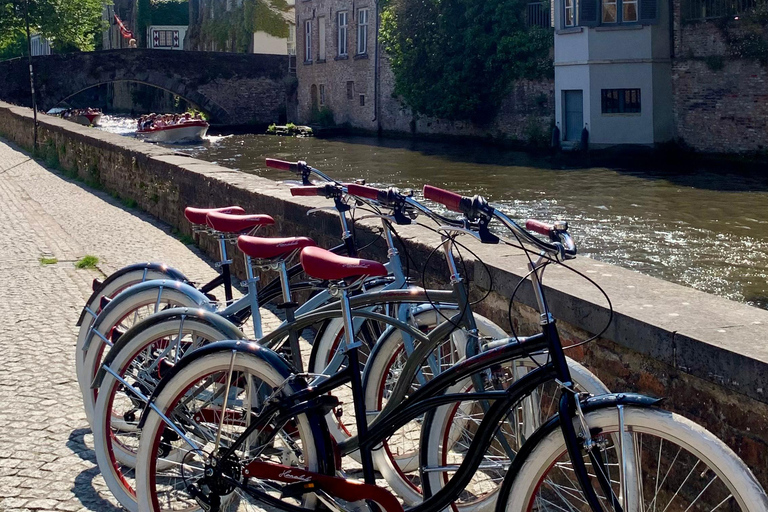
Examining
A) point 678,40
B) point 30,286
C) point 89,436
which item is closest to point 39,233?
point 30,286

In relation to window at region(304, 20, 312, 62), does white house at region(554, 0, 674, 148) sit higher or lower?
lower

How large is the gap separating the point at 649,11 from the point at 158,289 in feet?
83.4

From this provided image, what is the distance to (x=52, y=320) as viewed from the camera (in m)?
6.40

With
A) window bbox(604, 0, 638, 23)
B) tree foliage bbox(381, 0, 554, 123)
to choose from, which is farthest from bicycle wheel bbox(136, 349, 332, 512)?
tree foliage bbox(381, 0, 554, 123)

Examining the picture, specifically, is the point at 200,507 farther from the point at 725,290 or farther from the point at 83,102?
the point at 83,102

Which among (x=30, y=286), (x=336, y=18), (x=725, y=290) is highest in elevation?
(x=336, y=18)

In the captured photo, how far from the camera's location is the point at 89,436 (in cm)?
434

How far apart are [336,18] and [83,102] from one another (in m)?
29.5

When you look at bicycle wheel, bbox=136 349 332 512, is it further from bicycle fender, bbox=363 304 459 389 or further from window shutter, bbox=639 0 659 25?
window shutter, bbox=639 0 659 25

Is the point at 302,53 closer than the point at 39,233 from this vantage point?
No

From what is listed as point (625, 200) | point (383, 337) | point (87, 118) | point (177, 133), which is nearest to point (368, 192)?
point (383, 337)

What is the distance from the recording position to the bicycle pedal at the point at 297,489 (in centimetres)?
300

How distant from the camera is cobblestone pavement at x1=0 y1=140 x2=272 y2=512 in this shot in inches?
152

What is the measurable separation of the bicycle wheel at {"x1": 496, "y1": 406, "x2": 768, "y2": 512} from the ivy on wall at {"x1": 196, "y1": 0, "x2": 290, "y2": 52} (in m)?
50.5
